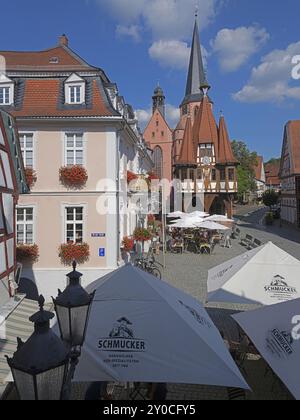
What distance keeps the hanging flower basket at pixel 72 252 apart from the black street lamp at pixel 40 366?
1085 cm

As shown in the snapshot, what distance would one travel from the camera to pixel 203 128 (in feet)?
140

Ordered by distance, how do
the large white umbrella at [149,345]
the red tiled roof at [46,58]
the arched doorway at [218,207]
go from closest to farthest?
1. the large white umbrella at [149,345]
2. the red tiled roof at [46,58]
3. the arched doorway at [218,207]

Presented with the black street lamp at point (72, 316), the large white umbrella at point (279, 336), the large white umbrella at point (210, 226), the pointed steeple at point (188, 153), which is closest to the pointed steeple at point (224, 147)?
the pointed steeple at point (188, 153)

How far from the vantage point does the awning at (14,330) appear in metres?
6.28

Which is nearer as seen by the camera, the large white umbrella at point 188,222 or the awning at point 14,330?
the awning at point 14,330

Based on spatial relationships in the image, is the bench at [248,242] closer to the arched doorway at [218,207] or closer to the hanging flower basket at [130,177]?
the hanging flower basket at [130,177]

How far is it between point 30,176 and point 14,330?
6.77 meters

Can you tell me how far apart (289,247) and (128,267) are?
21.5 metres

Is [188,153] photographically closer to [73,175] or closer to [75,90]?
[75,90]

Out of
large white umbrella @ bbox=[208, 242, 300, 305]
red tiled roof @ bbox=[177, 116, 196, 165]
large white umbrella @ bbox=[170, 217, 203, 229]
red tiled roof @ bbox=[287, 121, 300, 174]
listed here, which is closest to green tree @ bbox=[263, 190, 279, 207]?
red tiled roof @ bbox=[287, 121, 300, 174]

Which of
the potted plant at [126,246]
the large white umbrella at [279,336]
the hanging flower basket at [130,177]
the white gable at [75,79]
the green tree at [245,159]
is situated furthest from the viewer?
the green tree at [245,159]

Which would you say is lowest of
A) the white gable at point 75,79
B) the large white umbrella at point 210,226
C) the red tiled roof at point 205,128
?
the large white umbrella at point 210,226

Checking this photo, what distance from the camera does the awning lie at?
20.6ft
